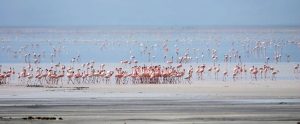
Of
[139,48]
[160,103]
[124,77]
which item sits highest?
[139,48]

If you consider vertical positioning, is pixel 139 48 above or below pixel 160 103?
above

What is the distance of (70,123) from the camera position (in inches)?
819

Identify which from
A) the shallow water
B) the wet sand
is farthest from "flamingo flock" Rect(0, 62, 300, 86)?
the shallow water

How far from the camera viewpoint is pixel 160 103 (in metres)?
26.6

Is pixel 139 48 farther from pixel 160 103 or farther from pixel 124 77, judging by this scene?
pixel 160 103

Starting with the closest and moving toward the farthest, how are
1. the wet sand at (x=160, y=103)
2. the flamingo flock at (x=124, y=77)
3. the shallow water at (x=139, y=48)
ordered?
1. the wet sand at (x=160, y=103)
2. the flamingo flock at (x=124, y=77)
3. the shallow water at (x=139, y=48)

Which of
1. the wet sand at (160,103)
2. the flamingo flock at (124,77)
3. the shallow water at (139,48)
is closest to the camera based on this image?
the wet sand at (160,103)

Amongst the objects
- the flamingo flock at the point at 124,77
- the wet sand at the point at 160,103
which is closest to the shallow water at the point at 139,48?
the flamingo flock at the point at 124,77

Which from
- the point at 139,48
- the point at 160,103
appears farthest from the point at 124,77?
the point at 139,48

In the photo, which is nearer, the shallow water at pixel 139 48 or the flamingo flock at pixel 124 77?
the flamingo flock at pixel 124 77

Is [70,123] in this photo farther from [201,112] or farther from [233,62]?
[233,62]

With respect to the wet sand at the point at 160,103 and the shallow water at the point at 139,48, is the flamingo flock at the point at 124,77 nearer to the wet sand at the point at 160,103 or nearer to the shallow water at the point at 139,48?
the wet sand at the point at 160,103

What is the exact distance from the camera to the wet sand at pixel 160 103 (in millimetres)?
22047

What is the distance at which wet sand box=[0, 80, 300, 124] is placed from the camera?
22047 mm
